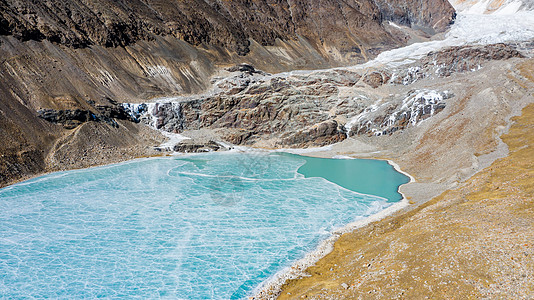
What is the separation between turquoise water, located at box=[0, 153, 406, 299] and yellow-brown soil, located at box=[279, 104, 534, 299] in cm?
389

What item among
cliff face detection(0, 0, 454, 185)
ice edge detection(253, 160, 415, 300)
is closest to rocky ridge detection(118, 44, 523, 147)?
cliff face detection(0, 0, 454, 185)

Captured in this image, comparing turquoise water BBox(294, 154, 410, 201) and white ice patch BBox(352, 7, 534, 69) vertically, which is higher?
white ice patch BBox(352, 7, 534, 69)

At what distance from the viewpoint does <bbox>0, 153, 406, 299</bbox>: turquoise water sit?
1786 centimetres

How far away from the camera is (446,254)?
13453 mm

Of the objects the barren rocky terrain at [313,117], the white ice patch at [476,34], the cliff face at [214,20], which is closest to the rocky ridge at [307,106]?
the barren rocky terrain at [313,117]

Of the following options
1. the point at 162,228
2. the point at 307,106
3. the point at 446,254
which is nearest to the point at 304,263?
the point at 446,254

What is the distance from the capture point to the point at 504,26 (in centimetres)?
10306

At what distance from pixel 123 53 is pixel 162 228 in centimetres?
5386

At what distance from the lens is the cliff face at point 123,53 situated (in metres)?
42.9

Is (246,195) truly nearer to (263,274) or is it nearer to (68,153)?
(263,274)

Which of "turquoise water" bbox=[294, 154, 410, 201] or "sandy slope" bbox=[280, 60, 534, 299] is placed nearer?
"sandy slope" bbox=[280, 60, 534, 299]

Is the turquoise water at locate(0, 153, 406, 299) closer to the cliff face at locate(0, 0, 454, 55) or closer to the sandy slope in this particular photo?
the sandy slope

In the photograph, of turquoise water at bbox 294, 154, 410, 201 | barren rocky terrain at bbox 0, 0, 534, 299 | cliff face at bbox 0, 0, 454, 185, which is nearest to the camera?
barren rocky terrain at bbox 0, 0, 534, 299

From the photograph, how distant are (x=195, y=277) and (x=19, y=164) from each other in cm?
3167
